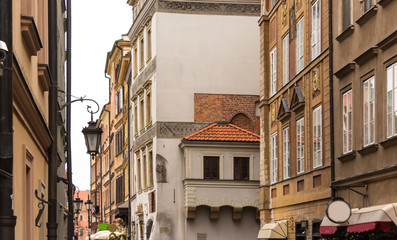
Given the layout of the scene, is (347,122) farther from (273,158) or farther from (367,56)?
(273,158)

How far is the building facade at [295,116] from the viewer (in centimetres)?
2233

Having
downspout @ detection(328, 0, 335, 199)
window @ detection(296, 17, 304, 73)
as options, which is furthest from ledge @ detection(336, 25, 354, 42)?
window @ detection(296, 17, 304, 73)

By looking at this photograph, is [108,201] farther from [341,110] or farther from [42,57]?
[42,57]

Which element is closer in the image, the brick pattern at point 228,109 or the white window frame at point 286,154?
the white window frame at point 286,154

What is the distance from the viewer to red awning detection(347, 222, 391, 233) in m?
15.0

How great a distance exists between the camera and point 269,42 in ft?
97.6

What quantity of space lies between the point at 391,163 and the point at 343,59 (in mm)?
4631

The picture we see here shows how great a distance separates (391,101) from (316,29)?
24.5 ft

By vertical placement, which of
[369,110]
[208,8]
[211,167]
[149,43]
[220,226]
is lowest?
[220,226]

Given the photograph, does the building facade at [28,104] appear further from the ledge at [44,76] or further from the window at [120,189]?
the window at [120,189]

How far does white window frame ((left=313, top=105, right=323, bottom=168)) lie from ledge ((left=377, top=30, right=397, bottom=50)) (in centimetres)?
592

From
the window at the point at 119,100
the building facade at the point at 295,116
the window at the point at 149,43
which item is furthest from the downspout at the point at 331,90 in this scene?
the window at the point at 119,100

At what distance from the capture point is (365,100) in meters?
17.9

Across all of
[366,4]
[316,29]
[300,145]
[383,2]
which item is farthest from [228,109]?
[383,2]
